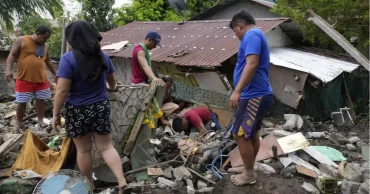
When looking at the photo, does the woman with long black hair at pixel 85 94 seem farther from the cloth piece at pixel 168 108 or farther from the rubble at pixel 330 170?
the cloth piece at pixel 168 108

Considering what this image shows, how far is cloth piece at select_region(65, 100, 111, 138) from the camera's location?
359cm

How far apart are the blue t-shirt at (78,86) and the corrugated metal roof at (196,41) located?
4455 mm

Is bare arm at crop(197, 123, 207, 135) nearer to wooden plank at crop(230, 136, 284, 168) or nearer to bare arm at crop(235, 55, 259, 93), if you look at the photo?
wooden plank at crop(230, 136, 284, 168)

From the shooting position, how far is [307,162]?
16.5 feet

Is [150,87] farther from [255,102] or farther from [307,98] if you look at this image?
[307,98]

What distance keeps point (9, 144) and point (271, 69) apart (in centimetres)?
613

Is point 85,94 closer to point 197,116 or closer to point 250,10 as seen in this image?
point 197,116

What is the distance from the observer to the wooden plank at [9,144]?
14.2 ft

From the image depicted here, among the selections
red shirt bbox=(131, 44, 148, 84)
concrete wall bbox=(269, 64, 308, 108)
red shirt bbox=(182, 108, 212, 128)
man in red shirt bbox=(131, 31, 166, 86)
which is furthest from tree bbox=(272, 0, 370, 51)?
red shirt bbox=(131, 44, 148, 84)

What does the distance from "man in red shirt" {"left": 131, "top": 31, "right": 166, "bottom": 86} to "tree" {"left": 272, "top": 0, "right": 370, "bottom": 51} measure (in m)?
5.65

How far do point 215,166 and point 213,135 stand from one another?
1.09 meters

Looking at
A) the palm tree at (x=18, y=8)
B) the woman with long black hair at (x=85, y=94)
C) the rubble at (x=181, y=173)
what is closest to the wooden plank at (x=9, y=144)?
the woman with long black hair at (x=85, y=94)

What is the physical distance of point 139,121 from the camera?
4477mm

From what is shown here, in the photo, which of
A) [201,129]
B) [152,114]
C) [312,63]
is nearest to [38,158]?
[152,114]
